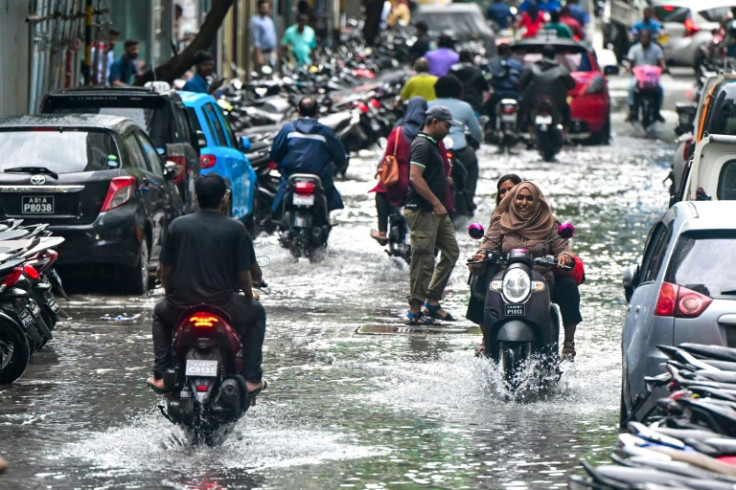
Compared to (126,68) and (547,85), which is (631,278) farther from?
(547,85)

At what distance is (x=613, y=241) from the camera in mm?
18656

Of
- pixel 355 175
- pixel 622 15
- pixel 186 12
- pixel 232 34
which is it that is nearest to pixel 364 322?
pixel 355 175

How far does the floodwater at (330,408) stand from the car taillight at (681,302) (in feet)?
2.90

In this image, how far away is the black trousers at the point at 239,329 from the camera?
9.26 m

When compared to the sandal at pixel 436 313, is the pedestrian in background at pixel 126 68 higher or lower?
higher

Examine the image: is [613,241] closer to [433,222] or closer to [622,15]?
[433,222]

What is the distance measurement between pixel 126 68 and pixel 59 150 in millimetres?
11186

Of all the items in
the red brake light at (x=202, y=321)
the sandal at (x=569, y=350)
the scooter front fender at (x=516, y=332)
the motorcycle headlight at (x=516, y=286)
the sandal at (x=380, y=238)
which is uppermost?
the red brake light at (x=202, y=321)

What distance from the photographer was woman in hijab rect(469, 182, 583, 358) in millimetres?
11344

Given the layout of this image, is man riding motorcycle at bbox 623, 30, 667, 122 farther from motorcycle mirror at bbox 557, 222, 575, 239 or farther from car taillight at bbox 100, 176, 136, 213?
motorcycle mirror at bbox 557, 222, 575, 239

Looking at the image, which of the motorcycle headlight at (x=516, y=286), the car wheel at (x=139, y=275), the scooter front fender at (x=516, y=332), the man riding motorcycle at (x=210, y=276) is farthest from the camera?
the car wheel at (x=139, y=275)

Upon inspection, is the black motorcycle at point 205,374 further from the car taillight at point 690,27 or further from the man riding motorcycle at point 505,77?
the car taillight at point 690,27

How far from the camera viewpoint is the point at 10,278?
11328mm

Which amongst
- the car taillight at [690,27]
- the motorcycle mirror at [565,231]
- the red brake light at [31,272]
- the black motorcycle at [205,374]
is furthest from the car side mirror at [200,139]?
the car taillight at [690,27]
